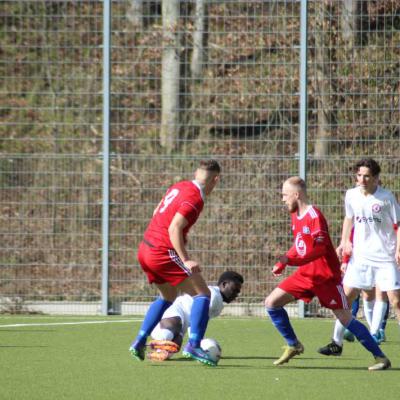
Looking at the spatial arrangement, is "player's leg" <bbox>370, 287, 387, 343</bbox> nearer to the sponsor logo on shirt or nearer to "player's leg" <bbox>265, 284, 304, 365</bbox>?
the sponsor logo on shirt

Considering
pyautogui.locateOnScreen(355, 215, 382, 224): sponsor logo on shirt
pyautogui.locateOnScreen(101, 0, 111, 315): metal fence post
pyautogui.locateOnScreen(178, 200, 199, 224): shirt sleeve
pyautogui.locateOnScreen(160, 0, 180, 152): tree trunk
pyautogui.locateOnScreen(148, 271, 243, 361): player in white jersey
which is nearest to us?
pyautogui.locateOnScreen(178, 200, 199, 224): shirt sleeve

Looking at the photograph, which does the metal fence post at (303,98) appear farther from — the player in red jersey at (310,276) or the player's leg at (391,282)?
the player in red jersey at (310,276)

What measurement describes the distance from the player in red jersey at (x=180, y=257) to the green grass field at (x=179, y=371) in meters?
0.22

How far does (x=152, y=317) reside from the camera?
30.7ft

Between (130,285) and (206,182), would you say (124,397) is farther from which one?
→ (130,285)

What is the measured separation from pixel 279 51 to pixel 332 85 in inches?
37.1

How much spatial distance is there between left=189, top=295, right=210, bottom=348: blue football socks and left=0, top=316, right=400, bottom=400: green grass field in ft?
0.78

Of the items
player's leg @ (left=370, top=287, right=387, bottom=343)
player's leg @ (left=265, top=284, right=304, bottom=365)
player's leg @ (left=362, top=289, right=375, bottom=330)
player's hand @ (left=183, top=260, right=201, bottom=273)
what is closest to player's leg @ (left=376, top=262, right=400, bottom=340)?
player's leg @ (left=370, top=287, right=387, bottom=343)

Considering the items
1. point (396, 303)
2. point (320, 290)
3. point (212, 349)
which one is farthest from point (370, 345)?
point (396, 303)

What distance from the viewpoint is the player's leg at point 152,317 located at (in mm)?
9172

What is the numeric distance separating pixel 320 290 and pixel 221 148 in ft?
21.2

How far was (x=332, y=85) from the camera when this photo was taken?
14656mm

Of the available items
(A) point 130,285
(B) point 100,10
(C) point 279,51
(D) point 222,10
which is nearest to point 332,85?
(C) point 279,51

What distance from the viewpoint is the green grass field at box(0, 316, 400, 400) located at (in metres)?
7.43
